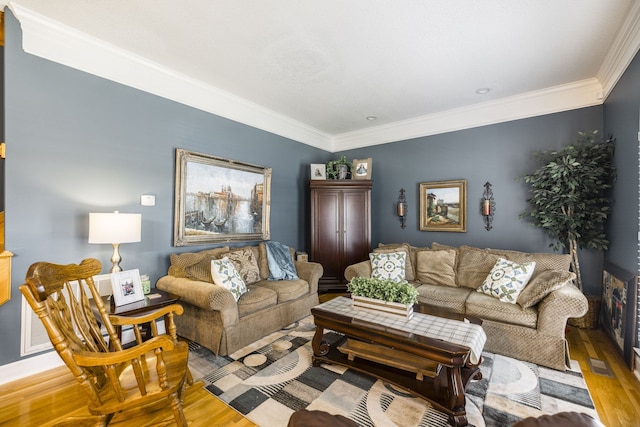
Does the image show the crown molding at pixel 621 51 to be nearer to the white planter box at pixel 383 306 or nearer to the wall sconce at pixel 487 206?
the wall sconce at pixel 487 206

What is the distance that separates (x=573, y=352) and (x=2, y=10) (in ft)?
19.3

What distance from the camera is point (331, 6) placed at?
7.25 feet

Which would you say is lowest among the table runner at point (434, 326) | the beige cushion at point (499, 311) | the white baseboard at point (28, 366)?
the white baseboard at point (28, 366)

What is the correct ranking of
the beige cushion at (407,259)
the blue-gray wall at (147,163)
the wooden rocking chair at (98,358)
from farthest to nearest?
1. the beige cushion at (407,259)
2. the blue-gray wall at (147,163)
3. the wooden rocking chair at (98,358)

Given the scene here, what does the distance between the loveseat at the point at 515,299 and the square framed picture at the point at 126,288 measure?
7.75 feet

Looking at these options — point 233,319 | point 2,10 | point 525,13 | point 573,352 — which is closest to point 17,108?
point 2,10

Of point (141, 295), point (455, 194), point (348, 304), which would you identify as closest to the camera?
point (141, 295)

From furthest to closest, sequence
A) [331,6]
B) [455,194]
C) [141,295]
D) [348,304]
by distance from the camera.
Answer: [455,194] < [348,304] < [141,295] < [331,6]

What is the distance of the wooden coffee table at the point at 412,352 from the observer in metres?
1.84

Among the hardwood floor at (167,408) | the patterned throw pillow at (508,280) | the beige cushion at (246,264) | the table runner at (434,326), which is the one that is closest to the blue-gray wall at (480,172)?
the patterned throw pillow at (508,280)

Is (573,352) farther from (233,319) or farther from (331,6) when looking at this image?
(331,6)

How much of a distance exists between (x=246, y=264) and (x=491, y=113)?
159 inches

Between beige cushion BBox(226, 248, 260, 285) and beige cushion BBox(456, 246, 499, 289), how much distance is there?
8.41 ft

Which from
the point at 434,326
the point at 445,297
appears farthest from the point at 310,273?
the point at 434,326
